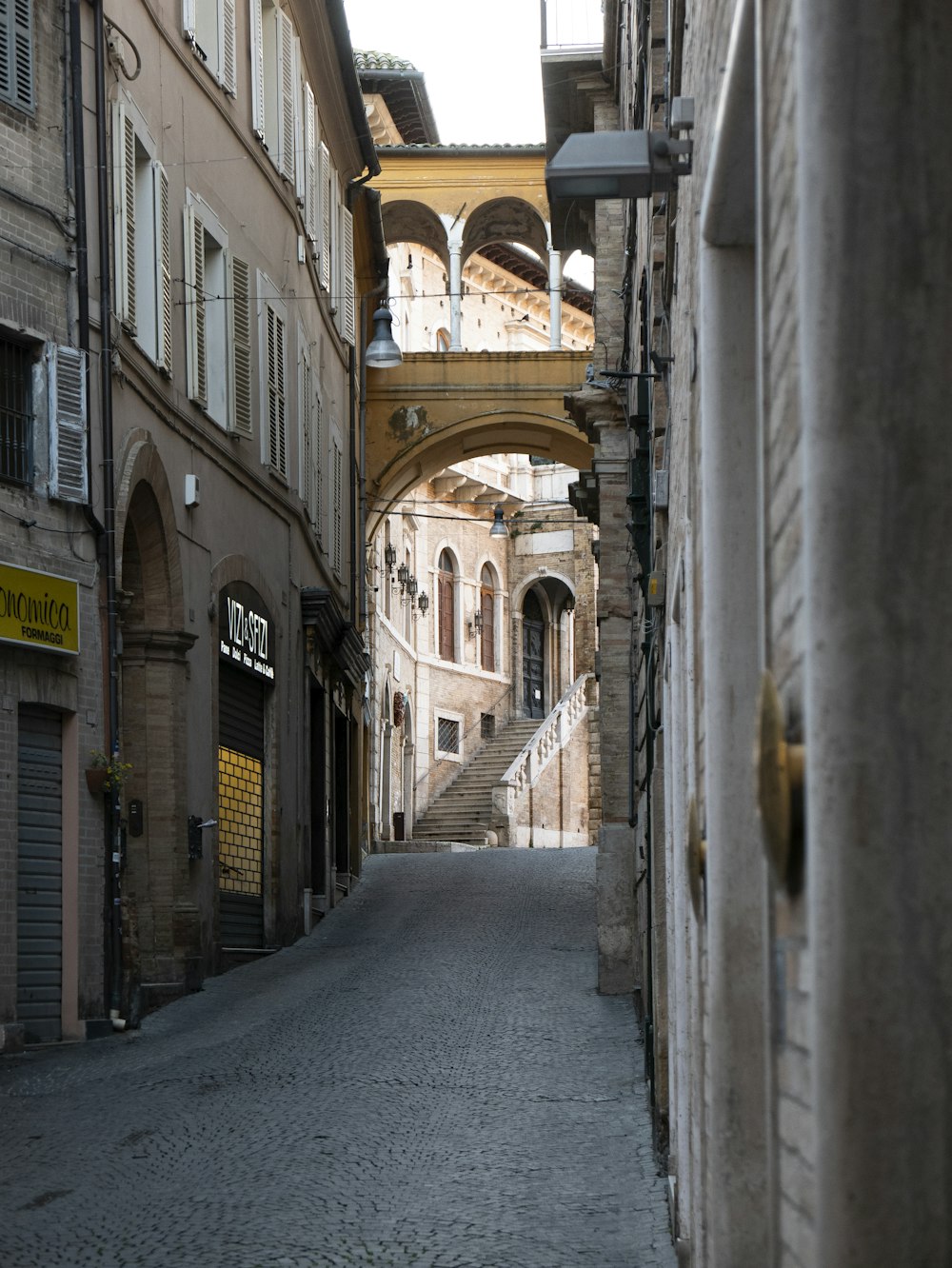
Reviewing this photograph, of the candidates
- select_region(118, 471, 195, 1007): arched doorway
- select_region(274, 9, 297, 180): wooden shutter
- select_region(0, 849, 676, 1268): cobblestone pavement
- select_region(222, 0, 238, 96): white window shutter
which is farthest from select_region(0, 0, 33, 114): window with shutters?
select_region(274, 9, 297, 180): wooden shutter

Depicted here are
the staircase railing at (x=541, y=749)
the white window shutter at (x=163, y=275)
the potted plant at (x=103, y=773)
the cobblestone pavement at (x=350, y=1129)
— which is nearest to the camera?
the cobblestone pavement at (x=350, y=1129)

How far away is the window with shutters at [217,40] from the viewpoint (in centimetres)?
1819

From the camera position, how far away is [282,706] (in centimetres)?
2098

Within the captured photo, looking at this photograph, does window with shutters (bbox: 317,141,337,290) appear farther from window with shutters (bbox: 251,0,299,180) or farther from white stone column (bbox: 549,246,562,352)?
white stone column (bbox: 549,246,562,352)

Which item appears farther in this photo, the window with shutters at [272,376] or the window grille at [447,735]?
the window grille at [447,735]

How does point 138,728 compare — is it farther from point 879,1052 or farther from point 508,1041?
point 879,1052

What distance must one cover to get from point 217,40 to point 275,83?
2663 mm

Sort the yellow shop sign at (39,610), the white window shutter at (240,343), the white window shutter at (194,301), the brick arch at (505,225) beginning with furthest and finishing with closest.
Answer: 1. the brick arch at (505,225)
2. the white window shutter at (240,343)
3. the white window shutter at (194,301)
4. the yellow shop sign at (39,610)

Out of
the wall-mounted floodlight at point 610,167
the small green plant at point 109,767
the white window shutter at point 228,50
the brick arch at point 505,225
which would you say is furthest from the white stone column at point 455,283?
the wall-mounted floodlight at point 610,167

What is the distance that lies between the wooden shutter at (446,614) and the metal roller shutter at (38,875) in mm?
32474

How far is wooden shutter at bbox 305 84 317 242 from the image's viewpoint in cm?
2322

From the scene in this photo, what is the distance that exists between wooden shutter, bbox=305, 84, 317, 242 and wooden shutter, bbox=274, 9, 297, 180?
42.5 inches

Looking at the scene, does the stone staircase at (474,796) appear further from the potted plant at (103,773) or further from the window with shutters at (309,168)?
the potted plant at (103,773)

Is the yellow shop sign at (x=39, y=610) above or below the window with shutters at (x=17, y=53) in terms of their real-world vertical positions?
below
